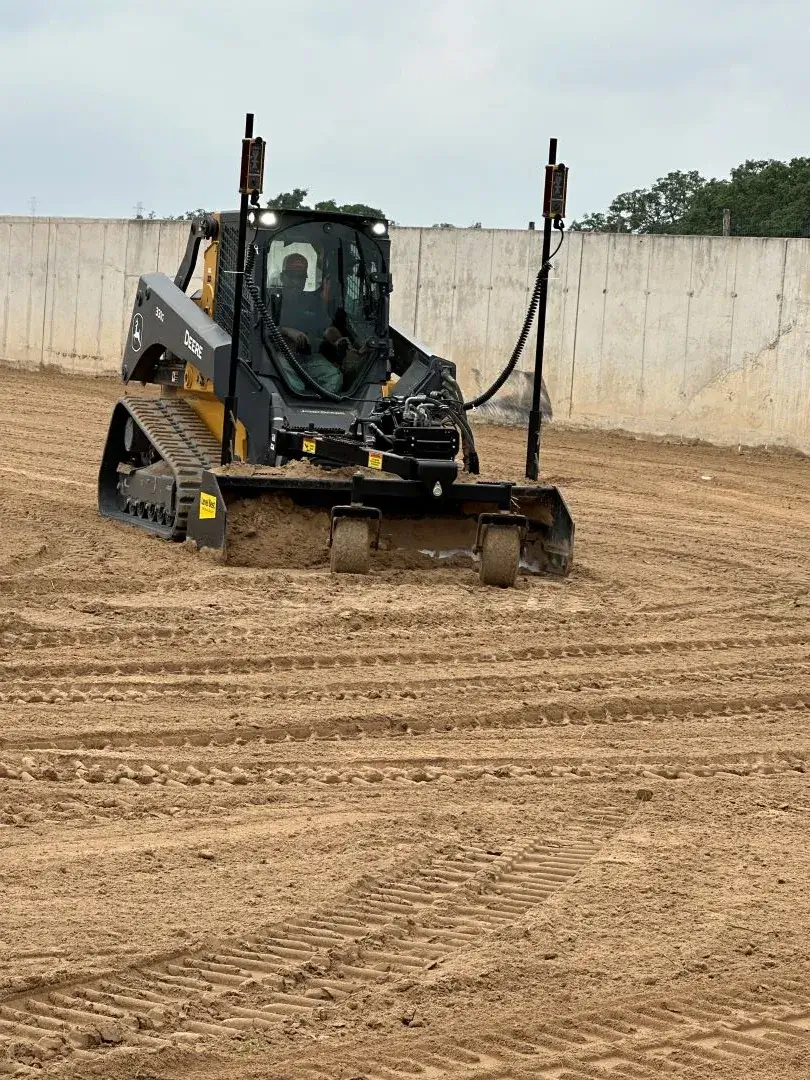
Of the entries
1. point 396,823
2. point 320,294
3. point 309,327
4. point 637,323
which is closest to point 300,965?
point 396,823

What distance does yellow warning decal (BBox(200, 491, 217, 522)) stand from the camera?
1055 cm

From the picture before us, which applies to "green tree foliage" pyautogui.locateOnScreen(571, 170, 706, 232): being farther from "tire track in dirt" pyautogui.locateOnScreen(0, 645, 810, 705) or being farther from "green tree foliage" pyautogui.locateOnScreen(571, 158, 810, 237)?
"tire track in dirt" pyautogui.locateOnScreen(0, 645, 810, 705)

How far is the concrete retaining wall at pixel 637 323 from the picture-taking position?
62.0 ft

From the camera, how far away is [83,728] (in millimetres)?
6715

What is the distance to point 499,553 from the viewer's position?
10.4m

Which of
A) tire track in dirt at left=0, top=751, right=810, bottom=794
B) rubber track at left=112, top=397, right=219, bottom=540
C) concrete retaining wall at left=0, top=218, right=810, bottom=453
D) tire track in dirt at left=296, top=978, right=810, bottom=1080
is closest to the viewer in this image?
tire track in dirt at left=296, top=978, right=810, bottom=1080

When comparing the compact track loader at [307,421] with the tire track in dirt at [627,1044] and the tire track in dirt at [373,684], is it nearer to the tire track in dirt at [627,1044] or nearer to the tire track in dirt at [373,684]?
the tire track in dirt at [373,684]

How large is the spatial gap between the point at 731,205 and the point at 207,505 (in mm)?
21990

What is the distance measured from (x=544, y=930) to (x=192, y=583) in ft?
17.9

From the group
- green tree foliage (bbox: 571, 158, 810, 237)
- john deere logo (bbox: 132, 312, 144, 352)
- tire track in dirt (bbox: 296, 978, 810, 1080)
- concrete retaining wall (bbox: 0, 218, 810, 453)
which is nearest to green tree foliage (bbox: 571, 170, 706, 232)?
green tree foliage (bbox: 571, 158, 810, 237)

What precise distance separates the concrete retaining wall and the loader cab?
25.9 ft

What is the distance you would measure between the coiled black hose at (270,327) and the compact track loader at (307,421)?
0.03 ft

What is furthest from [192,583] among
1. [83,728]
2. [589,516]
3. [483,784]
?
[589,516]

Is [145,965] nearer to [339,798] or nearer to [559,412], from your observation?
[339,798]
